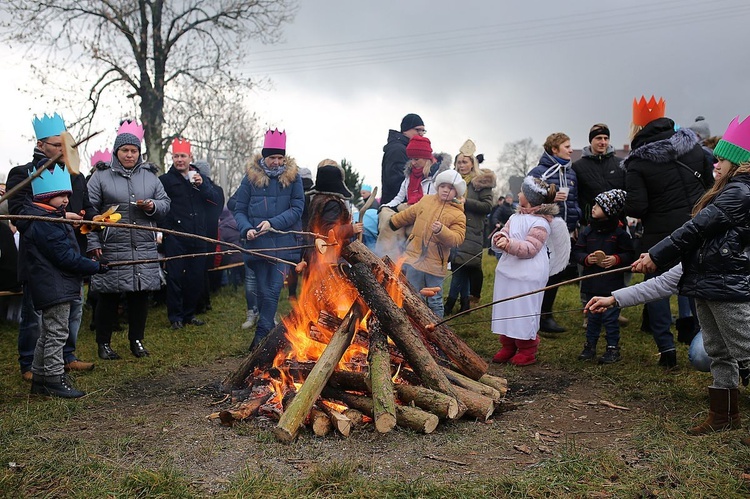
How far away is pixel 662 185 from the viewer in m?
6.80

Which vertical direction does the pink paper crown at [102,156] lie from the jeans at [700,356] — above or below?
above

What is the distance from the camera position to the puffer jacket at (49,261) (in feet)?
17.8

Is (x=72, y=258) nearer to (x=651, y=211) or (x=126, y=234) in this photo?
(x=126, y=234)

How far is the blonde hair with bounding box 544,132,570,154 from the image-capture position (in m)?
8.02

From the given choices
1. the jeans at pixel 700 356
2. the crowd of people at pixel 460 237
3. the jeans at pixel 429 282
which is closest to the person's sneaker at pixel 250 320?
the crowd of people at pixel 460 237

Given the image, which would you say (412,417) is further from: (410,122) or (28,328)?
(410,122)

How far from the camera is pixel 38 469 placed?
3752 millimetres

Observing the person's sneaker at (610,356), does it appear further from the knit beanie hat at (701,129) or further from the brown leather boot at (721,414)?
the knit beanie hat at (701,129)

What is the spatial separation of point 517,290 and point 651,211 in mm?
1761

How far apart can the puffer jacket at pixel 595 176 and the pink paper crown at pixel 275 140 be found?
3.71 metres

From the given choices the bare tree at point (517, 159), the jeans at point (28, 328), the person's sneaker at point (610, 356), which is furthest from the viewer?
the bare tree at point (517, 159)

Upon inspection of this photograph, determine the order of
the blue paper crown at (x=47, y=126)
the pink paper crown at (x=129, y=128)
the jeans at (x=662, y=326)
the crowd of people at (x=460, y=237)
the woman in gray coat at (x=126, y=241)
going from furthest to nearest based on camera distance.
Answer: the pink paper crown at (x=129, y=128), the woman in gray coat at (x=126, y=241), the jeans at (x=662, y=326), the blue paper crown at (x=47, y=126), the crowd of people at (x=460, y=237)

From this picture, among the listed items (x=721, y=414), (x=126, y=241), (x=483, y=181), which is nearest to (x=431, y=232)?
(x=483, y=181)

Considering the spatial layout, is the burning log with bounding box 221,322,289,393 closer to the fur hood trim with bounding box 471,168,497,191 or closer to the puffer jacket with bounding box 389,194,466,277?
the puffer jacket with bounding box 389,194,466,277
